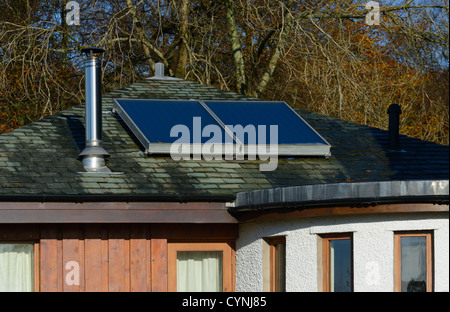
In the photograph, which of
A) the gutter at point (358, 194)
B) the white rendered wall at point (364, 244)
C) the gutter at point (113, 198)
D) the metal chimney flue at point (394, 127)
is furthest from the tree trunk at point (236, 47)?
the gutter at point (358, 194)

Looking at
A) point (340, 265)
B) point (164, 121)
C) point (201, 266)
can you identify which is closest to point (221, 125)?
point (164, 121)

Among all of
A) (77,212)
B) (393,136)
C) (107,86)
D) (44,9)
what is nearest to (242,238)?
(77,212)

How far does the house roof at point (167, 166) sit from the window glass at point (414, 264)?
125 cm

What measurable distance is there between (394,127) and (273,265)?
3.68 metres

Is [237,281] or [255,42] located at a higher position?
[255,42]

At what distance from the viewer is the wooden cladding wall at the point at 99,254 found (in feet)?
38.2

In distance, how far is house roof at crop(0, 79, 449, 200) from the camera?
1162 centimetres

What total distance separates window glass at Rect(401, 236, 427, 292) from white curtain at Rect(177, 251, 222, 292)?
3.31 m

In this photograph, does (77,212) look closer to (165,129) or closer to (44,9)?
(165,129)

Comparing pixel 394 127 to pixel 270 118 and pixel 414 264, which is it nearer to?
pixel 270 118

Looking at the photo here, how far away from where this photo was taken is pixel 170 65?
24422mm

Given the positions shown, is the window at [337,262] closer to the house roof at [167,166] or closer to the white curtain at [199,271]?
the house roof at [167,166]

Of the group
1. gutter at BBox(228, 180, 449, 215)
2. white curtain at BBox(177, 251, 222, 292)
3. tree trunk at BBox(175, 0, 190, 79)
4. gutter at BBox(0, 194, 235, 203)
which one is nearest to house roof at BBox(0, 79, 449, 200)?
gutter at BBox(0, 194, 235, 203)
